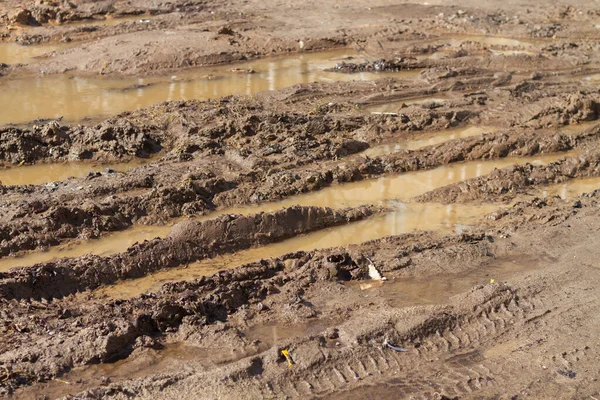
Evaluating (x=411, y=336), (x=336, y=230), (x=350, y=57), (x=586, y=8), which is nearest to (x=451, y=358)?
(x=411, y=336)

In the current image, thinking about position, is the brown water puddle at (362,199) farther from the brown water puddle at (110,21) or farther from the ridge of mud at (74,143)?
the brown water puddle at (110,21)

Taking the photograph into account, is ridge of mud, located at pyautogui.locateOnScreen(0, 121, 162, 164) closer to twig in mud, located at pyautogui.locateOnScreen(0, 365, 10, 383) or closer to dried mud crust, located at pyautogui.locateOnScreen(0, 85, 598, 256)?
dried mud crust, located at pyautogui.locateOnScreen(0, 85, 598, 256)

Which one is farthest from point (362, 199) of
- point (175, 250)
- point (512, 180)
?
point (175, 250)

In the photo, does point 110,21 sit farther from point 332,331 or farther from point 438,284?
point 332,331

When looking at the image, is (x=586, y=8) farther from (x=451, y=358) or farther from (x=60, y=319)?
(x=60, y=319)

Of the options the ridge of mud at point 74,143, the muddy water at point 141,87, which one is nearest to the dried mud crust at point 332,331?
the ridge of mud at point 74,143

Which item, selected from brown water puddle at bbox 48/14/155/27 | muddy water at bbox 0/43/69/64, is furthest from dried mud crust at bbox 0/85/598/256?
brown water puddle at bbox 48/14/155/27
